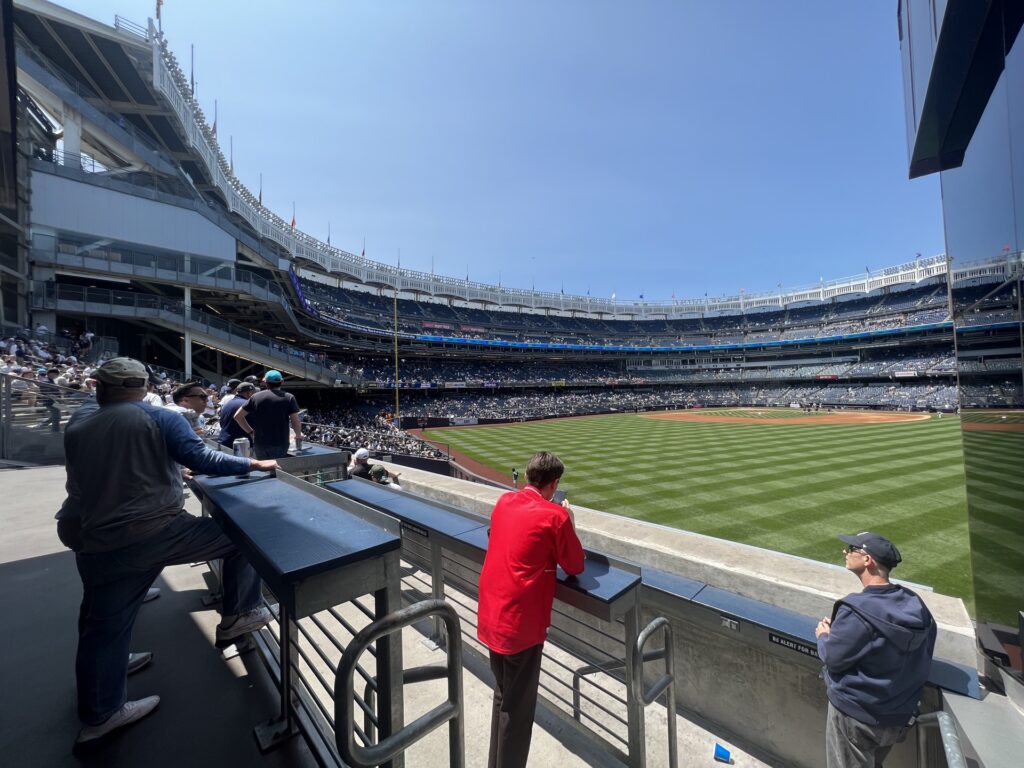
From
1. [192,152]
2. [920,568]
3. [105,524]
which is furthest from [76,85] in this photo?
[920,568]

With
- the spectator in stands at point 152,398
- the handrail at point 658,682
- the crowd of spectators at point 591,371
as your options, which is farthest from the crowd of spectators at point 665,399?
the handrail at point 658,682

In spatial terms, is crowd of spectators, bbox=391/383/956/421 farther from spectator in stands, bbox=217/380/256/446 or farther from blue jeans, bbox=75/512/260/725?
blue jeans, bbox=75/512/260/725

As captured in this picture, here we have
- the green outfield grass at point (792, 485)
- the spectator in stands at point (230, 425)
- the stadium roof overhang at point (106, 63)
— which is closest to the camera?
the spectator in stands at point (230, 425)

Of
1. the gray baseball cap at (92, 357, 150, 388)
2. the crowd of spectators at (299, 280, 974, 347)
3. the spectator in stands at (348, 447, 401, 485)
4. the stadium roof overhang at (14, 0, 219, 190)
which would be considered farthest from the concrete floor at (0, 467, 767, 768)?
the crowd of spectators at (299, 280, 974, 347)

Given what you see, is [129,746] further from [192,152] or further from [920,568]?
[192,152]

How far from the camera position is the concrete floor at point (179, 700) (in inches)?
77.8

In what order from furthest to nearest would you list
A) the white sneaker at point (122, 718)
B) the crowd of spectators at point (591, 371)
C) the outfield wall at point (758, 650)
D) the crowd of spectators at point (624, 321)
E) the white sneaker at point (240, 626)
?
1. the crowd of spectators at point (624, 321)
2. the crowd of spectators at point (591, 371)
3. the outfield wall at point (758, 650)
4. the white sneaker at point (240, 626)
5. the white sneaker at point (122, 718)

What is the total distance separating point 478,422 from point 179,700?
38.0m

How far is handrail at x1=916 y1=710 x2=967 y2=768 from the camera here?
62.9 inches

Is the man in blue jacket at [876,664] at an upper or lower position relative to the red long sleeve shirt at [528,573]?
lower

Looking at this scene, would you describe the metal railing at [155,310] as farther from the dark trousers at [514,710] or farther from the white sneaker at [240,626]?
the dark trousers at [514,710]

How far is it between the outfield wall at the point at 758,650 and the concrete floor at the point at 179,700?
0.23 meters

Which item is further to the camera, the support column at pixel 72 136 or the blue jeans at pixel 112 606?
the support column at pixel 72 136

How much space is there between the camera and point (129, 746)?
1993 millimetres
